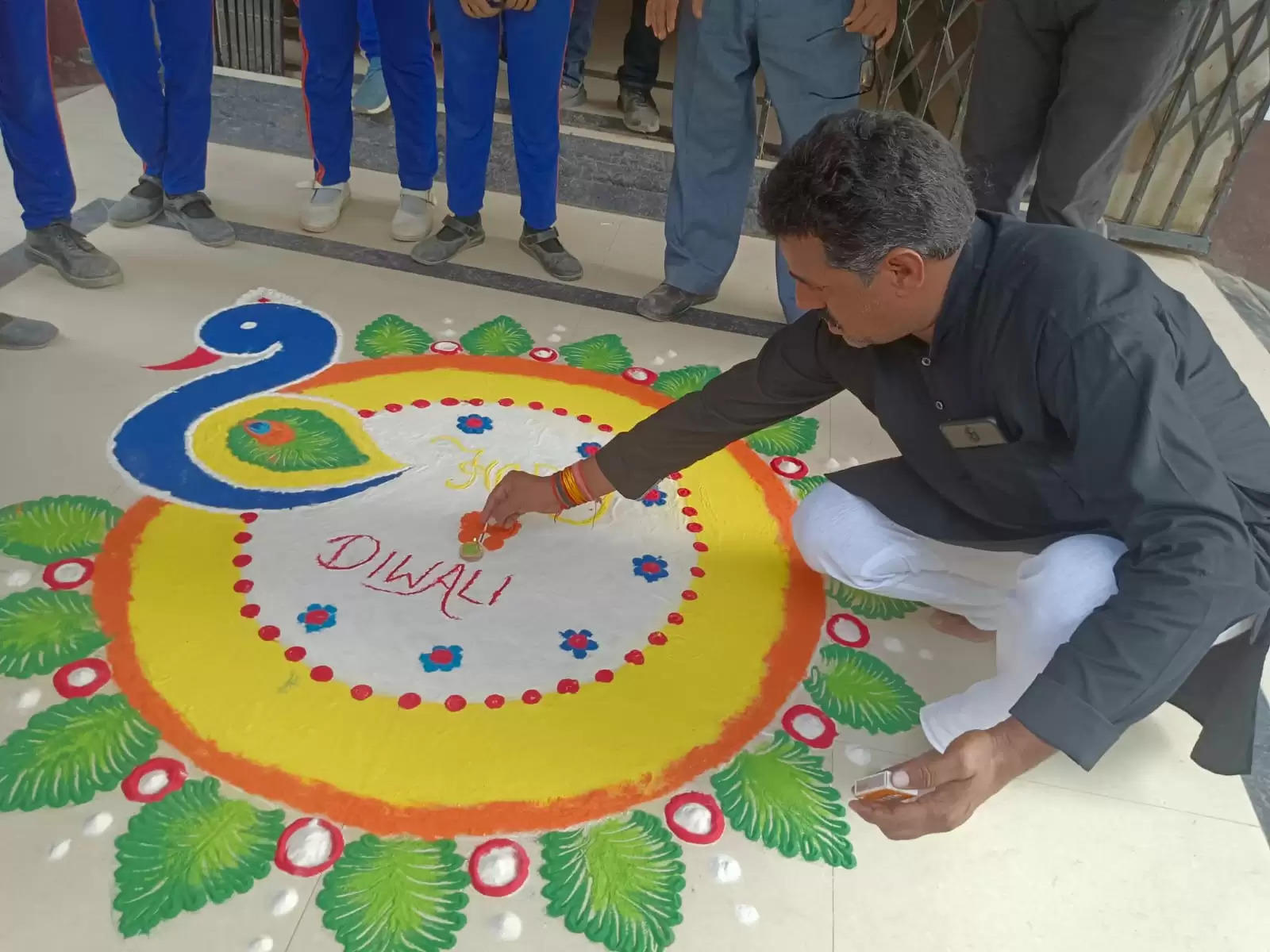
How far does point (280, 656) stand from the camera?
1617mm

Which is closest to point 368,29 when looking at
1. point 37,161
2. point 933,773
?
point 37,161

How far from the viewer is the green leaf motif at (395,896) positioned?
4.11 ft

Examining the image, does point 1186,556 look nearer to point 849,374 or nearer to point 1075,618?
point 1075,618

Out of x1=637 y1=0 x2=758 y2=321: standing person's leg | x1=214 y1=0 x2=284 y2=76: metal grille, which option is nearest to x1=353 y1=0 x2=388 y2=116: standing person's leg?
x1=214 y1=0 x2=284 y2=76: metal grille

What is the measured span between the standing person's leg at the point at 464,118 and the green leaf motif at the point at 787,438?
118 cm

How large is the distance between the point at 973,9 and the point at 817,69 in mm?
2441

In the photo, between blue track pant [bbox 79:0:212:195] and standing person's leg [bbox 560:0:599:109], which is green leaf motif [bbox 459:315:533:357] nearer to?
blue track pant [bbox 79:0:212:195]

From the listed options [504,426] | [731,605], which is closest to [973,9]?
[504,426]

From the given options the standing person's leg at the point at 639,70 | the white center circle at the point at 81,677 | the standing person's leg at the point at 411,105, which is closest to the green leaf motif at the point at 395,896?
the white center circle at the point at 81,677

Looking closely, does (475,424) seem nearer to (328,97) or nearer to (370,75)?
(328,97)

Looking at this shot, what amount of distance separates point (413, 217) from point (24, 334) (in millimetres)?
1162

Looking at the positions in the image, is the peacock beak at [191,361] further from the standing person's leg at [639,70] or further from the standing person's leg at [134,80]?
the standing person's leg at [639,70]

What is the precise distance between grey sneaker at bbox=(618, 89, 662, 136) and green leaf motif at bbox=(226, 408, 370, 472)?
2066 millimetres

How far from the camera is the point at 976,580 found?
173 centimetres
